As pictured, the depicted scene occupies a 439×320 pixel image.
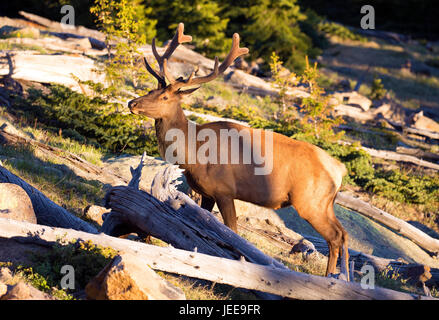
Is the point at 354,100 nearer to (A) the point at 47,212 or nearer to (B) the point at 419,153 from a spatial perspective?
(B) the point at 419,153

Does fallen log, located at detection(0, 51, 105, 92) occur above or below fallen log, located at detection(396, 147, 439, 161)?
above

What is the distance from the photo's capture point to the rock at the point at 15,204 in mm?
6020

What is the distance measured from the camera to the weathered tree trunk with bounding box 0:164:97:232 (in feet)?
22.4

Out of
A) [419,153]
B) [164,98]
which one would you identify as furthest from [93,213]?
[419,153]

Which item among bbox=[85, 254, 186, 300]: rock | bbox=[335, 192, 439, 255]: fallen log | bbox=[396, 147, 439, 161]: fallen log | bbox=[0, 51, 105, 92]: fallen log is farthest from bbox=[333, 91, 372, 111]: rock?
bbox=[85, 254, 186, 300]: rock

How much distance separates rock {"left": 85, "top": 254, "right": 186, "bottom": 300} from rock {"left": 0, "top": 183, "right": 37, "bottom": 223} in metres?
1.82

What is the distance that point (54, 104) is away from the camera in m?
13.1

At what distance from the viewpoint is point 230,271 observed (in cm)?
534

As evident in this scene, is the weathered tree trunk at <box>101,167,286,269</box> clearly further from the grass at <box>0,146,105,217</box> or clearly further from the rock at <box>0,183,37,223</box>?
the grass at <box>0,146,105,217</box>

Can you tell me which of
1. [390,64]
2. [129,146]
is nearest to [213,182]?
[129,146]

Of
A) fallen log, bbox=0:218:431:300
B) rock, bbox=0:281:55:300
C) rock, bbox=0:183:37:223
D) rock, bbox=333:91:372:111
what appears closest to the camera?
rock, bbox=0:281:55:300

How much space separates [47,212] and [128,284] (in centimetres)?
284

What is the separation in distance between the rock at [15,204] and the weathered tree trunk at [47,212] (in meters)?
0.49

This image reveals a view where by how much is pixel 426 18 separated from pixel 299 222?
4481 cm
